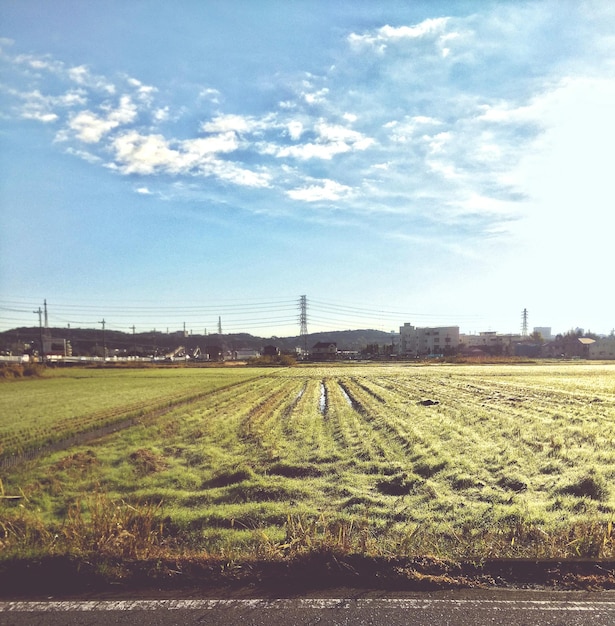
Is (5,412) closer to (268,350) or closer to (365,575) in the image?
(365,575)

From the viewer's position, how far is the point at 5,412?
22.1m

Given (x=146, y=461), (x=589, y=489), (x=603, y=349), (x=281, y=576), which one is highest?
→ (x=281, y=576)

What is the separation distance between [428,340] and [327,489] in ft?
405

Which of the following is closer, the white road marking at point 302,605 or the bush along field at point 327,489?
the white road marking at point 302,605

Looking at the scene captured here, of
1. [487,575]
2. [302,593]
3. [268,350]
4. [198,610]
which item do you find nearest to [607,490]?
[487,575]

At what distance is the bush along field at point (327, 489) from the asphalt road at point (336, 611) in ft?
1.89

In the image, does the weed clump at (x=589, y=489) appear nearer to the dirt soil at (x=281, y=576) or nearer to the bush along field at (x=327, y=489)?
the bush along field at (x=327, y=489)

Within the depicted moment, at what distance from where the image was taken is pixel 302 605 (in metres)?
3.83

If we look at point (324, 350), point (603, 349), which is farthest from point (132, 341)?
point (603, 349)

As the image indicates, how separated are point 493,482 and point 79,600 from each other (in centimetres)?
707

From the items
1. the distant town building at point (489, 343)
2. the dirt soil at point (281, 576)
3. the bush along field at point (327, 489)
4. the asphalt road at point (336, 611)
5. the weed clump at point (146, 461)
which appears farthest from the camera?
the distant town building at point (489, 343)

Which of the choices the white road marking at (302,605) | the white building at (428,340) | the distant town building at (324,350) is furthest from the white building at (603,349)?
the white road marking at (302,605)

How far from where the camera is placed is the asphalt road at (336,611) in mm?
3568

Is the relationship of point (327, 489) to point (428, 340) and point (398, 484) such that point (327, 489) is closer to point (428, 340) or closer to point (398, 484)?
point (398, 484)
